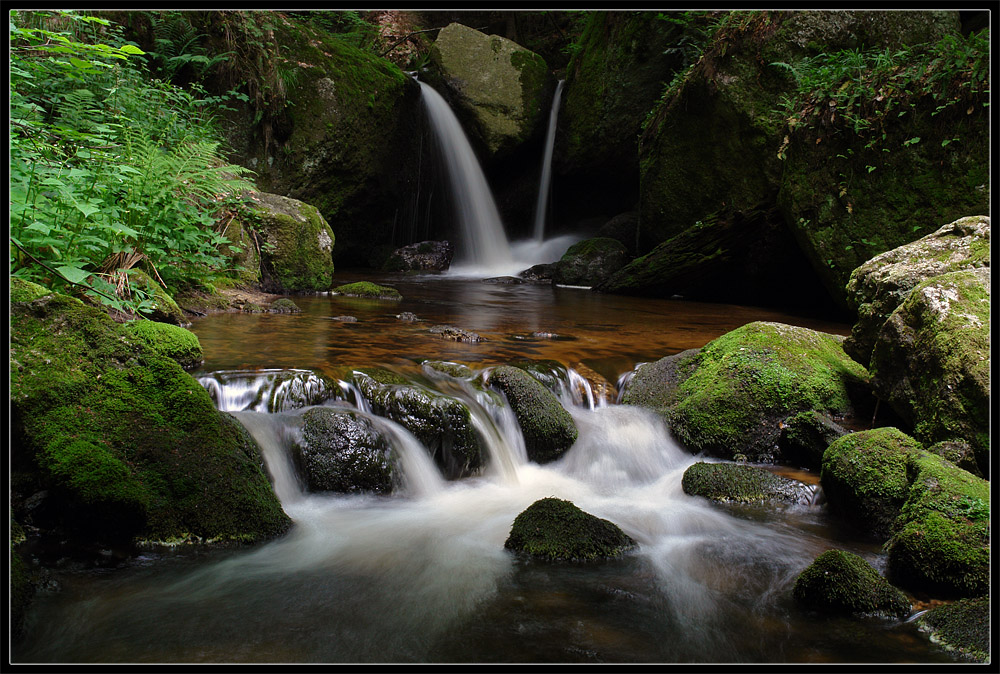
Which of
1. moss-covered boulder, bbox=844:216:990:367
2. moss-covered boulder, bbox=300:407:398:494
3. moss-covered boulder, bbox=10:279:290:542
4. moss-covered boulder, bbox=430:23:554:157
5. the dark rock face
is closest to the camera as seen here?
moss-covered boulder, bbox=10:279:290:542

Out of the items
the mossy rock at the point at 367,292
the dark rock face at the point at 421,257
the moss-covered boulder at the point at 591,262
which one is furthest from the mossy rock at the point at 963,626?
the dark rock face at the point at 421,257

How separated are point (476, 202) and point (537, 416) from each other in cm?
1302

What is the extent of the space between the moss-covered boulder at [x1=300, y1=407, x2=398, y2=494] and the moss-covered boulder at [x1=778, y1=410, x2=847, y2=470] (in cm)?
264

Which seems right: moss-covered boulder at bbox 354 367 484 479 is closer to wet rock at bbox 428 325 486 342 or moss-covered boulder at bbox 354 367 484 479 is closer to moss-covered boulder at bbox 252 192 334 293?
wet rock at bbox 428 325 486 342

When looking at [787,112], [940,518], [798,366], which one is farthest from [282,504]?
[787,112]

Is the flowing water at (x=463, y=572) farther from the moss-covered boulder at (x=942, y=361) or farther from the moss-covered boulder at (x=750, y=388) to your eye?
the moss-covered boulder at (x=942, y=361)

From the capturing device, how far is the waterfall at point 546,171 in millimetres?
16891

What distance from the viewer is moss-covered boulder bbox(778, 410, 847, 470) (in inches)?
160

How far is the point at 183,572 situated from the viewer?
99.9 inches

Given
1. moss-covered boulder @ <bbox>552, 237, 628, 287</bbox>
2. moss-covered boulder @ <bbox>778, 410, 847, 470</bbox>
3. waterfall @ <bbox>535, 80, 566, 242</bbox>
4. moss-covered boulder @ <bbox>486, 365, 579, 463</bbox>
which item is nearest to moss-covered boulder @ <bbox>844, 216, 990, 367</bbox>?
moss-covered boulder @ <bbox>778, 410, 847, 470</bbox>

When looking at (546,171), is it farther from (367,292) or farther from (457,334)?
(457,334)

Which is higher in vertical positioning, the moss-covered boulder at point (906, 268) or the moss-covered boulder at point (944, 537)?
the moss-covered boulder at point (906, 268)

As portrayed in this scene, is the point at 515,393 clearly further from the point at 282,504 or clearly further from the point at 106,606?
the point at 106,606

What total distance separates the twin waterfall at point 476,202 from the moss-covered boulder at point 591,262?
8.60ft
